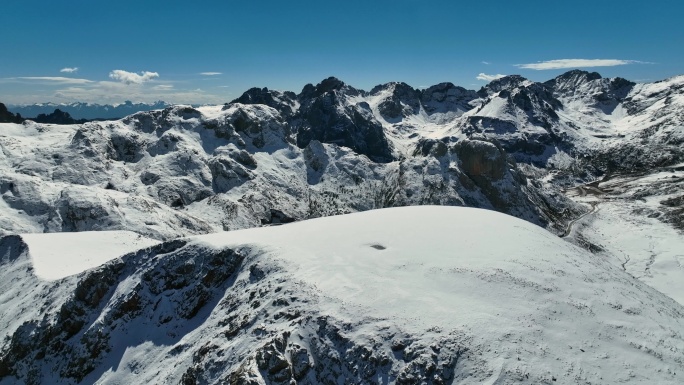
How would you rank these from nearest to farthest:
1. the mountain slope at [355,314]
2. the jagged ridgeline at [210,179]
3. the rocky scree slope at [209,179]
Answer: the mountain slope at [355,314], the rocky scree slope at [209,179], the jagged ridgeline at [210,179]

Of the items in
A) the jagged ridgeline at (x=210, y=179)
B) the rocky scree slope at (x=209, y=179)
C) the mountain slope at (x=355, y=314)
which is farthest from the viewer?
the jagged ridgeline at (x=210, y=179)

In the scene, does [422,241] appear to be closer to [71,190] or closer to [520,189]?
[71,190]

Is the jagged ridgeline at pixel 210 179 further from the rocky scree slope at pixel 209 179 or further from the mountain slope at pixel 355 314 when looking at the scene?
the mountain slope at pixel 355 314

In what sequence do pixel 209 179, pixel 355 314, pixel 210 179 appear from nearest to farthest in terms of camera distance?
pixel 355 314, pixel 209 179, pixel 210 179

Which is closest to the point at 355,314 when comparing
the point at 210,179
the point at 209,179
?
the point at 209,179

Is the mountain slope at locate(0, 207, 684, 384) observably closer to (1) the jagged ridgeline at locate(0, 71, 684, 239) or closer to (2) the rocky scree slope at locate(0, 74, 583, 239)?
(1) the jagged ridgeline at locate(0, 71, 684, 239)

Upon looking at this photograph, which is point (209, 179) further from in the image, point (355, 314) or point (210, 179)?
point (355, 314)

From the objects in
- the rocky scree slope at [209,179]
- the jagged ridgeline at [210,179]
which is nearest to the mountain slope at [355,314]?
the jagged ridgeline at [210,179]

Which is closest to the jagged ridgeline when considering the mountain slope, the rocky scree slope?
the rocky scree slope
